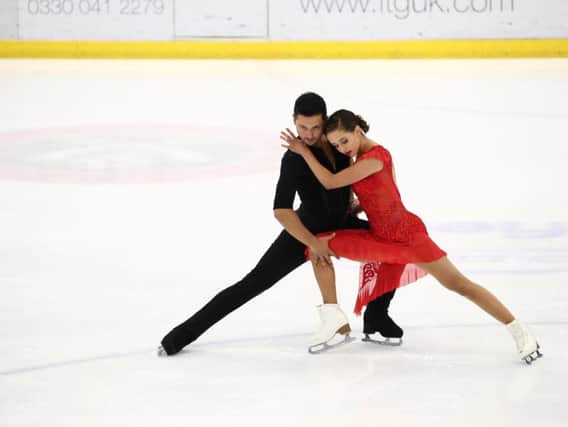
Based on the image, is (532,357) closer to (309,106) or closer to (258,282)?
(258,282)

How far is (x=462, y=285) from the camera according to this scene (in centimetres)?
343

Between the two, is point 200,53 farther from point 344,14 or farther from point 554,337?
point 554,337

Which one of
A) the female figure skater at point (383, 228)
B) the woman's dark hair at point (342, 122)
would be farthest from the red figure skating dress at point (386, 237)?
the woman's dark hair at point (342, 122)

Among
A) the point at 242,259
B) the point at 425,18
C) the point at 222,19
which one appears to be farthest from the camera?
the point at 222,19

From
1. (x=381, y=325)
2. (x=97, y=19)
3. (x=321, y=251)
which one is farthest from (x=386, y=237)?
(x=97, y=19)

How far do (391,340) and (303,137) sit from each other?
0.71 metres

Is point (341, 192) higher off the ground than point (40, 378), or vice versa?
point (341, 192)

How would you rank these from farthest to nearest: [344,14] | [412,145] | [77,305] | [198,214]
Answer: [344,14]
[412,145]
[198,214]
[77,305]

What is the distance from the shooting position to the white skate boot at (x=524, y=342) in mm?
3416

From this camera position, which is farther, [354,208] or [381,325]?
[354,208]

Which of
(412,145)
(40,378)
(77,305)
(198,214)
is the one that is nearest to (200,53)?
(412,145)

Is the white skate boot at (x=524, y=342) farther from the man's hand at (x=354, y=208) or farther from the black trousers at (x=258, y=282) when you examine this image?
the man's hand at (x=354, y=208)

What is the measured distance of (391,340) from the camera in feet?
12.0

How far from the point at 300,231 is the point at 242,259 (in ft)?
4.48
